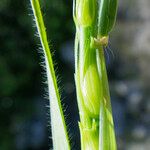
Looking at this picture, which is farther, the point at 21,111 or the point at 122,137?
the point at 122,137

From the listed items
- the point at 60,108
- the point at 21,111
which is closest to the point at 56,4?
the point at 21,111

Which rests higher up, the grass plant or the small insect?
the small insect

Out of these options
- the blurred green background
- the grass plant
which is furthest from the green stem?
the blurred green background

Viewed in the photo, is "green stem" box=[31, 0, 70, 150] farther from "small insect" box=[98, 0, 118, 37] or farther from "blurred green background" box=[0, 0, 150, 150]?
"blurred green background" box=[0, 0, 150, 150]

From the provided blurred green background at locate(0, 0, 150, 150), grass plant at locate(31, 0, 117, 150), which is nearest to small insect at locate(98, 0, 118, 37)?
grass plant at locate(31, 0, 117, 150)

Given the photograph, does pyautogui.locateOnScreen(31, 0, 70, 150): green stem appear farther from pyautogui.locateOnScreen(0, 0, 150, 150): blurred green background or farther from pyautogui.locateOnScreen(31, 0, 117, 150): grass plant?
pyautogui.locateOnScreen(0, 0, 150, 150): blurred green background

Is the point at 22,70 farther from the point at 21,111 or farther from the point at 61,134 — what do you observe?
the point at 61,134

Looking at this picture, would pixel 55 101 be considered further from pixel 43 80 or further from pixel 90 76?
pixel 43 80

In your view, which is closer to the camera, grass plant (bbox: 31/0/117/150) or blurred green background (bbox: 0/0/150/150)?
grass plant (bbox: 31/0/117/150)

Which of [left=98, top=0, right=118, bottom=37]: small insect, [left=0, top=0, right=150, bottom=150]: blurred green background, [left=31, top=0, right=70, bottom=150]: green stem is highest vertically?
[left=98, top=0, right=118, bottom=37]: small insect
